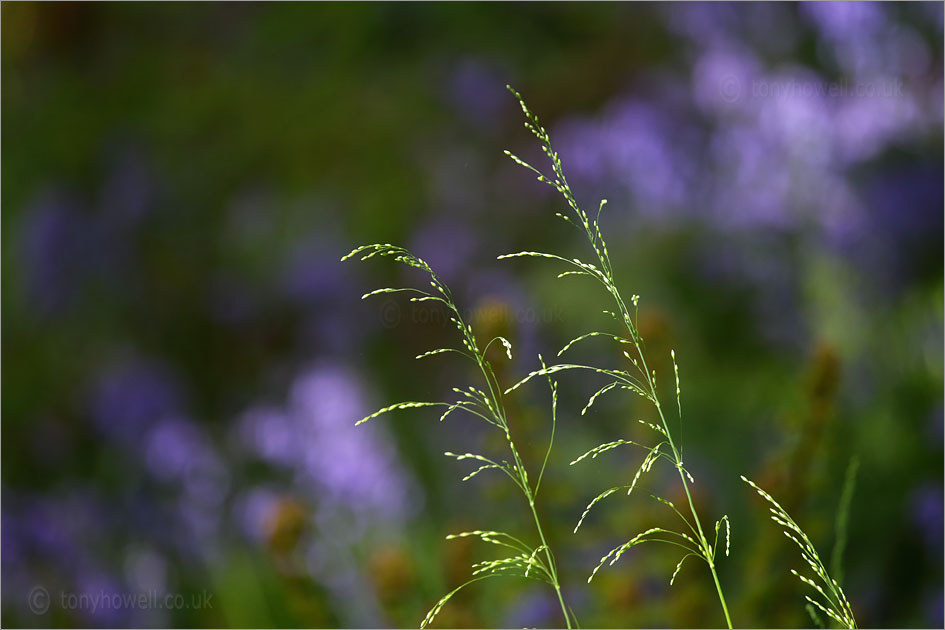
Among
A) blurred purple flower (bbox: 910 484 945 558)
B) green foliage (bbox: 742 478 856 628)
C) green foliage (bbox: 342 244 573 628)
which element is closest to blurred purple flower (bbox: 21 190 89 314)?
green foliage (bbox: 342 244 573 628)

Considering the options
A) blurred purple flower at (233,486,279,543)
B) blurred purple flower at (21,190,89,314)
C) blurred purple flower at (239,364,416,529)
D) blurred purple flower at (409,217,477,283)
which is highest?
blurred purple flower at (409,217,477,283)

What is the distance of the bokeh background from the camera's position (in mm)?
1204

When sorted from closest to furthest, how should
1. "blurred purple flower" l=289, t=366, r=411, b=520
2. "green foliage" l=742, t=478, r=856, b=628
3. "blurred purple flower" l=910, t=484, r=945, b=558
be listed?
"green foliage" l=742, t=478, r=856, b=628 < "blurred purple flower" l=910, t=484, r=945, b=558 < "blurred purple flower" l=289, t=366, r=411, b=520

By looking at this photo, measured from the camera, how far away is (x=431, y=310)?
1369 millimetres

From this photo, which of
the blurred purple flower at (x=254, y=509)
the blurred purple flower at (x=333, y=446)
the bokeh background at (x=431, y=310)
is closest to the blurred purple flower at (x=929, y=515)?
the bokeh background at (x=431, y=310)

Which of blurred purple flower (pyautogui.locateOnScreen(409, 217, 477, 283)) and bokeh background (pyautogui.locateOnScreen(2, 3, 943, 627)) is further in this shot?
blurred purple flower (pyautogui.locateOnScreen(409, 217, 477, 283))

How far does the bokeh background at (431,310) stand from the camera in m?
1.20

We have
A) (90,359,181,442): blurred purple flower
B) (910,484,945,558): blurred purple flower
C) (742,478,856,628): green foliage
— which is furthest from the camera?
(90,359,181,442): blurred purple flower

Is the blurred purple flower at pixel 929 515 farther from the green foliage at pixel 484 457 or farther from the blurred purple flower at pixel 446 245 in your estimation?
the blurred purple flower at pixel 446 245

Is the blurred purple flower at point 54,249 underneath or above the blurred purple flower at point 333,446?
above

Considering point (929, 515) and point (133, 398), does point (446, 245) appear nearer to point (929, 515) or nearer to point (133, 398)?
point (133, 398)

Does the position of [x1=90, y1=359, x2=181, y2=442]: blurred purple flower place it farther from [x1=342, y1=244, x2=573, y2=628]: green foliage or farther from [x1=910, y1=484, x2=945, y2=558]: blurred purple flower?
[x1=910, y1=484, x2=945, y2=558]: blurred purple flower

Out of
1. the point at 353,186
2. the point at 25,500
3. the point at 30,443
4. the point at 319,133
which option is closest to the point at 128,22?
the point at 319,133

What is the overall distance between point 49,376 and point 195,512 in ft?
1.38
